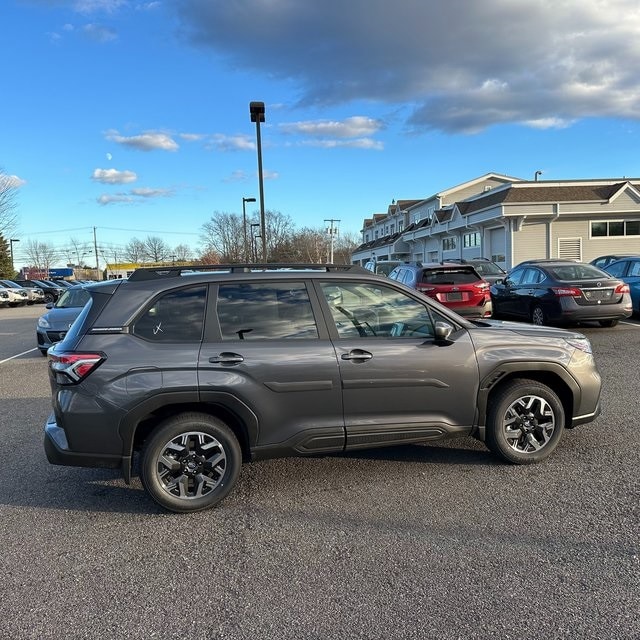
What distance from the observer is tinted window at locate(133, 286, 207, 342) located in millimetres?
3822

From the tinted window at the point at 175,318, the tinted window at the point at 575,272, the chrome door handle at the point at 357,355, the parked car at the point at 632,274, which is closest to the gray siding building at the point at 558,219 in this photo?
the parked car at the point at 632,274

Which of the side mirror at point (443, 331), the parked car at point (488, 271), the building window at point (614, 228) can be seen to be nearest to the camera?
the side mirror at point (443, 331)

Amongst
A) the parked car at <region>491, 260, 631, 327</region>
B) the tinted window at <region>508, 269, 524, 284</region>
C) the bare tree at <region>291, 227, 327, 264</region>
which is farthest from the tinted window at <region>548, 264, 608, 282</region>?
the bare tree at <region>291, 227, 327, 264</region>

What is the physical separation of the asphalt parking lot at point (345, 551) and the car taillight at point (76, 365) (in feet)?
3.36

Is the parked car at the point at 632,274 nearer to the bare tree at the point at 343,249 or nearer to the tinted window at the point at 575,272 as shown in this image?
the tinted window at the point at 575,272

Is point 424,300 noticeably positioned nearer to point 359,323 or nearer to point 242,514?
point 359,323

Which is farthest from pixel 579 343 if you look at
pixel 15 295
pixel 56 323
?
pixel 15 295

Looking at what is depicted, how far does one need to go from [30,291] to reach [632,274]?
3415cm

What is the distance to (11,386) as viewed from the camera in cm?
855

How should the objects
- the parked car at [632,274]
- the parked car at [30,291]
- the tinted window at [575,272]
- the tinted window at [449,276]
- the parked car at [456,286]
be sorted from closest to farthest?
the parked car at [456,286], the tinted window at [449,276], the tinted window at [575,272], the parked car at [632,274], the parked car at [30,291]

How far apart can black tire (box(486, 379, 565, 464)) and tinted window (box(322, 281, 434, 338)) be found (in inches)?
33.7

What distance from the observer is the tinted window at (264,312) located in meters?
3.94

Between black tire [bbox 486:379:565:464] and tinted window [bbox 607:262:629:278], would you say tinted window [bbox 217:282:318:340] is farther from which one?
tinted window [bbox 607:262:629:278]

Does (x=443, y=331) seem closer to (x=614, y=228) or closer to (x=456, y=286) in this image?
(x=456, y=286)
